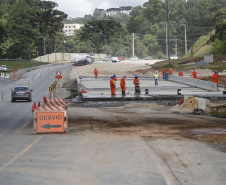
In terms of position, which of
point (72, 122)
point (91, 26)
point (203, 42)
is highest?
point (91, 26)

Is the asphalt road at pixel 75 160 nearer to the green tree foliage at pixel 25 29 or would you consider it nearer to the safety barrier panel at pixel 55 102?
the safety barrier panel at pixel 55 102

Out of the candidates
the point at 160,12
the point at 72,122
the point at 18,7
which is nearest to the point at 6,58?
the point at 18,7

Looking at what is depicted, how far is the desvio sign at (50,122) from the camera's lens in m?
18.1

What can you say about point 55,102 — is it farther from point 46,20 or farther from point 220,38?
point 46,20

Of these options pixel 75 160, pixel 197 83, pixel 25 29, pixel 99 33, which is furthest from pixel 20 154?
pixel 99 33

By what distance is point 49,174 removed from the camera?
416 inches

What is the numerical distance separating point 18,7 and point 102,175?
13781 cm

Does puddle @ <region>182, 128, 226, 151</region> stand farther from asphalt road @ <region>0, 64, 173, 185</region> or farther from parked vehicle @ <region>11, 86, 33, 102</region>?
parked vehicle @ <region>11, 86, 33, 102</region>

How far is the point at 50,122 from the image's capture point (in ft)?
59.6

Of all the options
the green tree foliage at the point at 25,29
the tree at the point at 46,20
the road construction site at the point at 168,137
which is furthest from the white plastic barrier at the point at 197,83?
the tree at the point at 46,20

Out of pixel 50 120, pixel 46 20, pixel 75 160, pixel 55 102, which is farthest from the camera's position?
pixel 46 20

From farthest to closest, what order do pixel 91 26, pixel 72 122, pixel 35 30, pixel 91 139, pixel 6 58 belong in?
pixel 91 26
pixel 35 30
pixel 6 58
pixel 72 122
pixel 91 139

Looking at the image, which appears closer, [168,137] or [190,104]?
[168,137]

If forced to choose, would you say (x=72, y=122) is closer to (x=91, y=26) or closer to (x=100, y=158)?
(x=100, y=158)
